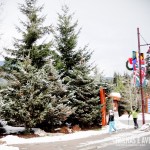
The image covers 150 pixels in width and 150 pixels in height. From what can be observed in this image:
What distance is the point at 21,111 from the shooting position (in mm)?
17969

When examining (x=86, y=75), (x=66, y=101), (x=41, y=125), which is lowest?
(x=41, y=125)

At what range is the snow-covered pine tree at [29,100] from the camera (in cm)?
1839

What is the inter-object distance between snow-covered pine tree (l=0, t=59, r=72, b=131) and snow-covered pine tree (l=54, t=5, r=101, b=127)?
2553mm

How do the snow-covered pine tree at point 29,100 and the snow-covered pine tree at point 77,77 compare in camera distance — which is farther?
the snow-covered pine tree at point 77,77

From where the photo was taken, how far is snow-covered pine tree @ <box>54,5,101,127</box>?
76.7 ft

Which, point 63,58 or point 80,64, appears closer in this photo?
point 80,64

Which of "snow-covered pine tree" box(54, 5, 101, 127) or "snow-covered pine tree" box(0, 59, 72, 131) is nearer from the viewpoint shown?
"snow-covered pine tree" box(0, 59, 72, 131)

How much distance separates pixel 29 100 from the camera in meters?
18.4

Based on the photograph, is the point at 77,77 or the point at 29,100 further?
the point at 77,77

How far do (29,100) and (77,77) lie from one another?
20.3ft

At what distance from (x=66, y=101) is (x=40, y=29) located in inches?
250

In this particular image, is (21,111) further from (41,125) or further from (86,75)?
(86,75)

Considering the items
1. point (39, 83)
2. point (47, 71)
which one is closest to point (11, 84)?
point (39, 83)

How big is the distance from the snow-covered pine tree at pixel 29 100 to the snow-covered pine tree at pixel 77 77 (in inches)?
101
